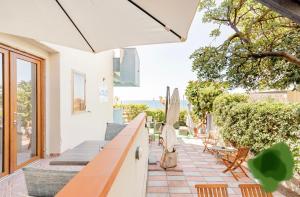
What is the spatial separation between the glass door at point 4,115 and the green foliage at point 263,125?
180 inches

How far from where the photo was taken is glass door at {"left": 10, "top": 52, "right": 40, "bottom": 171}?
4816 millimetres

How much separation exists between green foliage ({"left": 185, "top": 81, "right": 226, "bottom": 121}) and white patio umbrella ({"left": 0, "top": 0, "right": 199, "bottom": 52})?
943cm

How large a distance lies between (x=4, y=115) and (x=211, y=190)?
385cm

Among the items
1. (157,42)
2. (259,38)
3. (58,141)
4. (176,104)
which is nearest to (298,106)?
(259,38)

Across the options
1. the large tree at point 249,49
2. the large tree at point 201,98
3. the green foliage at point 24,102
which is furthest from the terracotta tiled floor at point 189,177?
the large tree at point 201,98

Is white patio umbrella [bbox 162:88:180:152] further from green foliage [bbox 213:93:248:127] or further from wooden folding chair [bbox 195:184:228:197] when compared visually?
green foliage [bbox 213:93:248:127]

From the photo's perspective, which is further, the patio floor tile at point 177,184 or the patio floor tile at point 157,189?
the patio floor tile at point 177,184

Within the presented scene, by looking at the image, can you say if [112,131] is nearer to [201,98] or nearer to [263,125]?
[263,125]

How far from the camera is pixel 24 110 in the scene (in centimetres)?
532

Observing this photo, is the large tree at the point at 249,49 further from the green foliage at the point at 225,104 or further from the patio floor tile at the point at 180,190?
the patio floor tile at the point at 180,190

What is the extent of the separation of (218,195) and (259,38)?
3940mm

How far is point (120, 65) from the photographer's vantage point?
1228 centimetres

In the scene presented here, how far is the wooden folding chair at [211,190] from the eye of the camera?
3.10m

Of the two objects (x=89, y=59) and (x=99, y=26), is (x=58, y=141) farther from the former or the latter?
(x=99, y=26)
